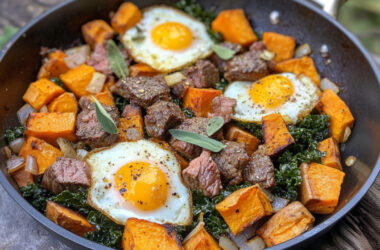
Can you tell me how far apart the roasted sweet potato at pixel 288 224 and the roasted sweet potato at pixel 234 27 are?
6.18 feet

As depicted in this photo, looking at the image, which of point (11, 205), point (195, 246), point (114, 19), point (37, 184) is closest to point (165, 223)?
point (195, 246)

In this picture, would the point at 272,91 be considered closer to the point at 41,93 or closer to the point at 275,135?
the point at 275,135

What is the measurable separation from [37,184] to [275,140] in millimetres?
1876

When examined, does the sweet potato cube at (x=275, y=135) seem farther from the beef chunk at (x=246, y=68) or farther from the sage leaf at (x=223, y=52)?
the sage leaf at (x=223, y=52)

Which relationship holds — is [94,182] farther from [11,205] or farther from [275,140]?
[275,140]

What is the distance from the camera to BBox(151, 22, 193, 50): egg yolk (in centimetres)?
422

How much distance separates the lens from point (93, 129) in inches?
139

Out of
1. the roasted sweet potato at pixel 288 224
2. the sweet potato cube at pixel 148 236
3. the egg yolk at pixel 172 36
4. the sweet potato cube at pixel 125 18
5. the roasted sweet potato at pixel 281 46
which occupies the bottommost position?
the roasted sweet potato at pixel 288 224

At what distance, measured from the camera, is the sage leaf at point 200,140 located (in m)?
3.43

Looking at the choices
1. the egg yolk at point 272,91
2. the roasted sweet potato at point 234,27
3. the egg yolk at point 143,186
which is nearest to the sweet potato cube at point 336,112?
the egg yolk at point 272,91

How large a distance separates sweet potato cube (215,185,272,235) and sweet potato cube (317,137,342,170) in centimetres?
73

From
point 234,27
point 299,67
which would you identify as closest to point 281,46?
point 299,67

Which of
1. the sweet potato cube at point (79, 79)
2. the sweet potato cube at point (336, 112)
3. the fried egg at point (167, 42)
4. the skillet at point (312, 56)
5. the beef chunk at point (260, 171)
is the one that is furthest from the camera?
the fried egg at point (167, 42)

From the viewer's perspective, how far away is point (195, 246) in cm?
301
